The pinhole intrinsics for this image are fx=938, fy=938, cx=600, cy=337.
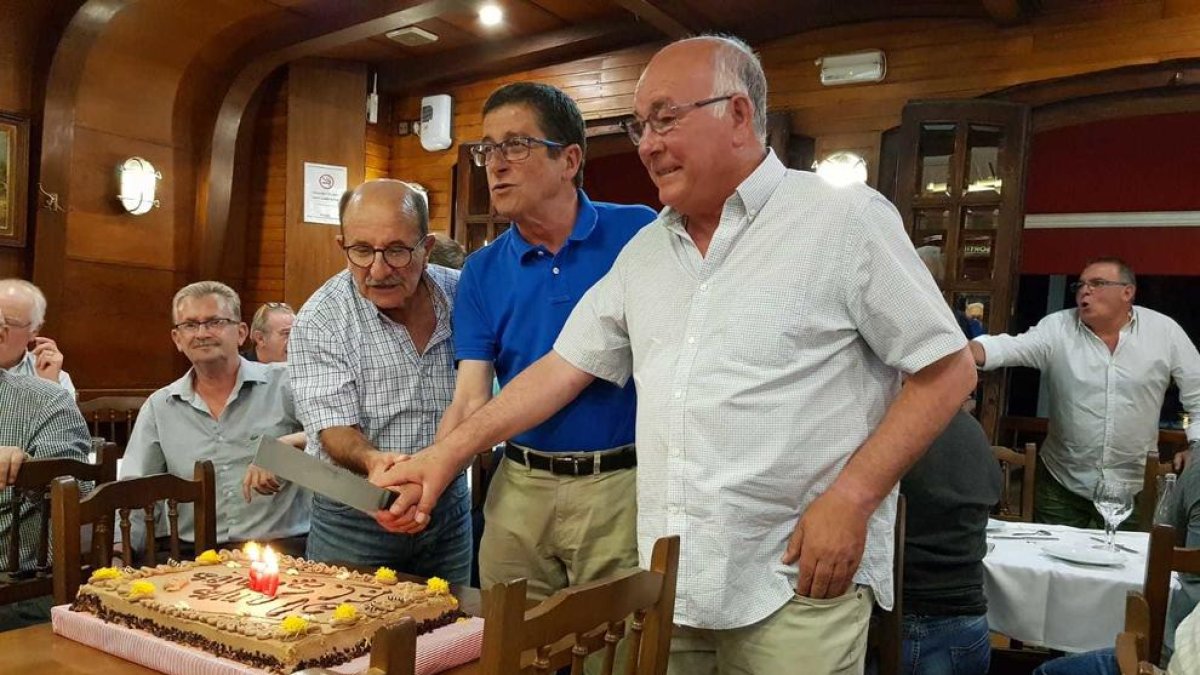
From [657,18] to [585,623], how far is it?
14.1 ft

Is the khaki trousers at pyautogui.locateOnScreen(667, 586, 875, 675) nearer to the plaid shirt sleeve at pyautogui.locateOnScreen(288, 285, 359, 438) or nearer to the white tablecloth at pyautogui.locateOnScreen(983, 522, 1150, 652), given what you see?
the plaid shirt sleeve at pyautogui.locateOnScreen(288, 285, 359, 438)

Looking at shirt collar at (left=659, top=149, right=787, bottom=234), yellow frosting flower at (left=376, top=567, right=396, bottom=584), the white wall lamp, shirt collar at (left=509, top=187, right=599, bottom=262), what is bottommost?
yellow frosting flower at (left=376, top=567, right=396, bottom=584)

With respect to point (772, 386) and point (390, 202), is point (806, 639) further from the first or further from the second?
point (390, 202)

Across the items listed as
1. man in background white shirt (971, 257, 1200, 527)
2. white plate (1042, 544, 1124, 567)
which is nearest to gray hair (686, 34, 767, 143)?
white plate (1042, 544, 1124, 567)

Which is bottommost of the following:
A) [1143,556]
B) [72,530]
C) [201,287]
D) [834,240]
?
[1143,556]

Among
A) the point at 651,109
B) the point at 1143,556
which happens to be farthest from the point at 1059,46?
the point at 651,109

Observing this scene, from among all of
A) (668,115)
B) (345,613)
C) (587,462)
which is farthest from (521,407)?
(668,115)

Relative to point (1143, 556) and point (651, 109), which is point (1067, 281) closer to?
point (1143, 556)

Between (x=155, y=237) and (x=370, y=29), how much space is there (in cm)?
193

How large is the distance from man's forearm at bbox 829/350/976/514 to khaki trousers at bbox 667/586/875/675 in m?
0.17

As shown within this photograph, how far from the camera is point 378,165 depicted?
6664mm

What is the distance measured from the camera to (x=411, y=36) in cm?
583

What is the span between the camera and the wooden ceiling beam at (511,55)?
18.2 feet

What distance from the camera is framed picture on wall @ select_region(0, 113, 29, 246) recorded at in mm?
5223
